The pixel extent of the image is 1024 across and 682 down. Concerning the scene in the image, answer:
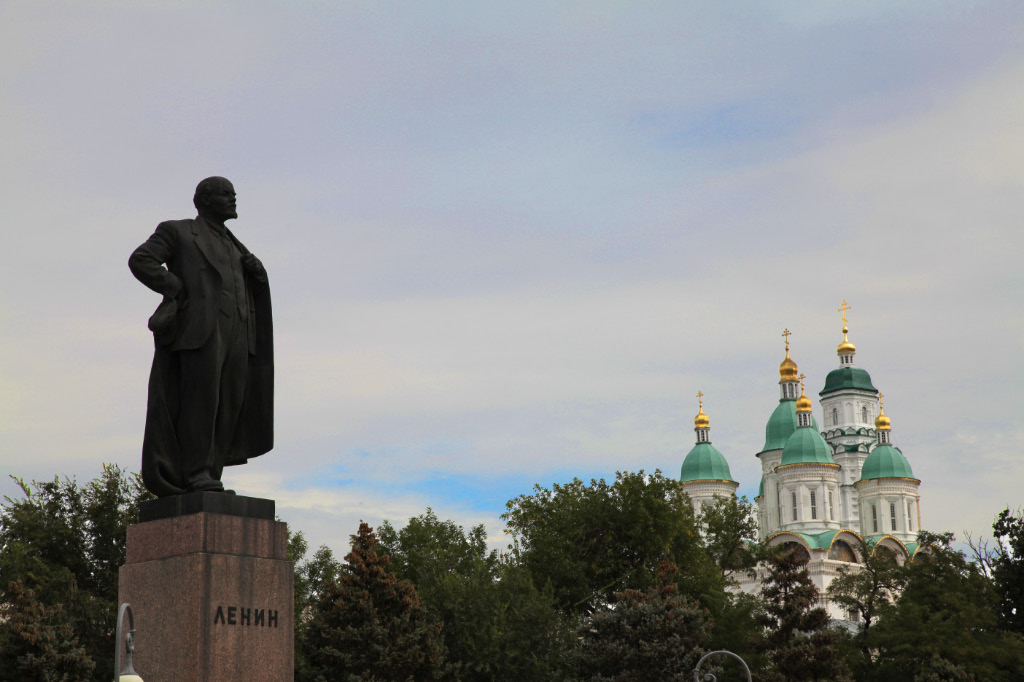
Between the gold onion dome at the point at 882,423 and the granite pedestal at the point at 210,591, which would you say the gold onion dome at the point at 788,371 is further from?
the granite pedestal at the point at 210,591

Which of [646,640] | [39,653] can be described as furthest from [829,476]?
[39,653]

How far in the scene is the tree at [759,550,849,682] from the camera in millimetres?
42250

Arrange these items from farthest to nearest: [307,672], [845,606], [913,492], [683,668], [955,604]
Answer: [913,492], [845,606], [955,604], [683,668], [307,672]

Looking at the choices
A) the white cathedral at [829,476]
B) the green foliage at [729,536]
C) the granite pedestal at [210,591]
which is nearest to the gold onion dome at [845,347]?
the white cathedral at [829,476]

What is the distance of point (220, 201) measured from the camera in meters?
11.4

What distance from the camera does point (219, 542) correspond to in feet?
34.4

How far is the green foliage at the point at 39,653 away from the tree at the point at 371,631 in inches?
241

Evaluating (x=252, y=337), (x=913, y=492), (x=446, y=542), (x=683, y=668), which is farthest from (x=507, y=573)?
(x=913, y=492)

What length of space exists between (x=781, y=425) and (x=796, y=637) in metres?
95.6

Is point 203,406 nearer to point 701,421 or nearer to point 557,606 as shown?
point 557,606

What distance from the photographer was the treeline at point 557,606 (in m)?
37.4

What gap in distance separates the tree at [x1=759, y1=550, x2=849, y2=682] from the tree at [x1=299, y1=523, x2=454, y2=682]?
35.3 ft

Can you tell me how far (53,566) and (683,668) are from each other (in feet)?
65.4

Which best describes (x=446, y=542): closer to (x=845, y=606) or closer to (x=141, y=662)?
(x=845, y=606)
